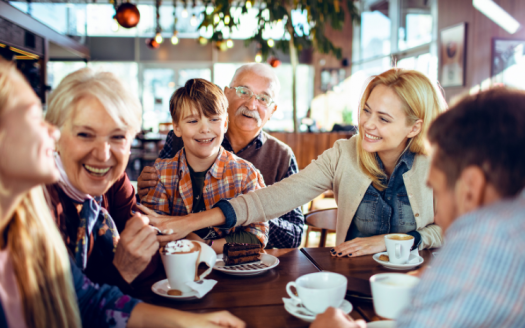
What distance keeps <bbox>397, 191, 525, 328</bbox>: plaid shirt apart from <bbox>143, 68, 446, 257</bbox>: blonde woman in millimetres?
1072

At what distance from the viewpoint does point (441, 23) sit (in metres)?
7.44

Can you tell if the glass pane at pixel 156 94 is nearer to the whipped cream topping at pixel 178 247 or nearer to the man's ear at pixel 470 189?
the whipped cream topping at pixel 178 247

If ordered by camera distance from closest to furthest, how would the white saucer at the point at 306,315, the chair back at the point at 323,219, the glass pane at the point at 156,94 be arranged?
the white saucer at the point at 306,315
the chair back at the point at 323,219
the glass pane at the point at 156,94

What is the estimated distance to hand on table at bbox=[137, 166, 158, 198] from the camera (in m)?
1.88

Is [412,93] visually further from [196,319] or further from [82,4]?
[82,4]

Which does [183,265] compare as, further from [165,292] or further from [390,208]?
[390,208]

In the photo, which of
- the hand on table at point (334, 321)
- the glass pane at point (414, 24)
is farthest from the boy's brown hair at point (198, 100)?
the glass pane at point (414, 24)

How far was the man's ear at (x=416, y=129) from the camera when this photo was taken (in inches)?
69.4

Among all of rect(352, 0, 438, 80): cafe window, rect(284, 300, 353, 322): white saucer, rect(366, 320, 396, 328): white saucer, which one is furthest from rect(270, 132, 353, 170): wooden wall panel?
rect(366, 320, 396, 328): white saucer

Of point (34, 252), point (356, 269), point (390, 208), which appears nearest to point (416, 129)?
point (390, 208)

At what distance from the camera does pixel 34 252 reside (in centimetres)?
79

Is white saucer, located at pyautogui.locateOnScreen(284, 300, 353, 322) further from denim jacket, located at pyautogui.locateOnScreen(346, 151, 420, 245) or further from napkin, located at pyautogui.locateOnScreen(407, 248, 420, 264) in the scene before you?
denim jacket, located at pyautogui.locateOnScreen(346, 151, 420, 245)

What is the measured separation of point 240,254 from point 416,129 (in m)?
0.98

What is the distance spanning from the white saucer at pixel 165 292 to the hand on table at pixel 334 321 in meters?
0.36
